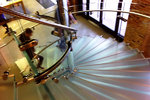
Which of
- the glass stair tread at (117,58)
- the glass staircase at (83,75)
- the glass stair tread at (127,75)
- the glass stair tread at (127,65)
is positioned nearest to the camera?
the glass staircase at (83,75)

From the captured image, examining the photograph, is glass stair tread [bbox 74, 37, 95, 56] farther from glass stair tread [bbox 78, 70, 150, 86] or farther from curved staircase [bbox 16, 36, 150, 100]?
glass stair tread [bbox 78, 70, 150, 86]

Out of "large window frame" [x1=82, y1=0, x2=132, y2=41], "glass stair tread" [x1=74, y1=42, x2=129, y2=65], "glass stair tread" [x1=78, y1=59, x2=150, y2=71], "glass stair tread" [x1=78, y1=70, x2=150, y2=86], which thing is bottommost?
"glass stair tread" [x1=78, y1=70, x2=150, y2=86]

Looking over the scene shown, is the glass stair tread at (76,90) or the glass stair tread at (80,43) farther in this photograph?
the glass stair tread at (80,43)

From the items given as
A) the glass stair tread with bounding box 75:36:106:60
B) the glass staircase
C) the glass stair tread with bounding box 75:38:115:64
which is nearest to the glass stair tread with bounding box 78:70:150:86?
the glass staircase

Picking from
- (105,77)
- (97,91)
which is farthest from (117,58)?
(97,91)

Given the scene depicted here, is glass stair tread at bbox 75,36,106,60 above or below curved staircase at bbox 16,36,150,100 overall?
above

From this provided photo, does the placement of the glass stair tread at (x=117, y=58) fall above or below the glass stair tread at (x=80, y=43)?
below

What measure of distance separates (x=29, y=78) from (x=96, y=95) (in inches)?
44.5

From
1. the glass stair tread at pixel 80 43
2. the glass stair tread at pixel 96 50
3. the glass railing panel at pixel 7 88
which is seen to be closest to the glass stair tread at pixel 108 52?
the glass stair tread at pixel 96 50

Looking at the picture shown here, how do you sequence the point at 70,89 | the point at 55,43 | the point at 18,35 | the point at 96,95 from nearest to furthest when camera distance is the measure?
the point at 18,35
the point at 96,95
the point at 70,89
the point at 55,43

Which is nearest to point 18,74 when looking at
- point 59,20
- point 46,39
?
point 46,39

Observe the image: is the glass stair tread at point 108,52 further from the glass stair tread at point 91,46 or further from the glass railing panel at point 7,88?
the glass railing panel at point 7,88

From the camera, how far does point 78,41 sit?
4359 millimetres

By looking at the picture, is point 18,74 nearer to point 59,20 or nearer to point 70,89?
point 70,89
